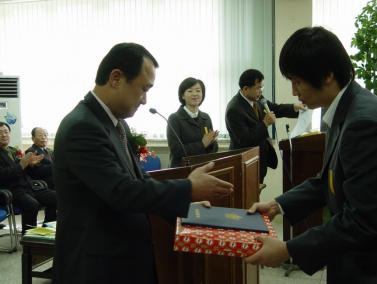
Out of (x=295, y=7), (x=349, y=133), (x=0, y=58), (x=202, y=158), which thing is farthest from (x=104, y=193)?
(x=0, y=58)

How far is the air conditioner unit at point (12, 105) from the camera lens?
5980mm

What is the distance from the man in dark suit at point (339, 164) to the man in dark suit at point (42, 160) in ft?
13.4

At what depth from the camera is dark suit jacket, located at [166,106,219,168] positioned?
3.69 m

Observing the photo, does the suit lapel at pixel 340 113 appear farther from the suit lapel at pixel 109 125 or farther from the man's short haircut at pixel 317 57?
the suit lapel at pixel 109 125

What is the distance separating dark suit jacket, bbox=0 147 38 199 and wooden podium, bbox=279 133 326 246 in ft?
8.62

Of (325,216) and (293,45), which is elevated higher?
(293,45)

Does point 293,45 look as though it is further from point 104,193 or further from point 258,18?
point 258,18

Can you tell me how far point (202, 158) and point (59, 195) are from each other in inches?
53.8

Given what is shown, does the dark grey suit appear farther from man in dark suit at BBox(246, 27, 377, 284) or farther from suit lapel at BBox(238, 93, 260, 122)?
man in dark suit at BBox(246, 27, 377, 284)

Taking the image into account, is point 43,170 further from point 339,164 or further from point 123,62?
point 339,164

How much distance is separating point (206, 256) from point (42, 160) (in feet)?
11.5

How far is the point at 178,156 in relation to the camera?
3646mm

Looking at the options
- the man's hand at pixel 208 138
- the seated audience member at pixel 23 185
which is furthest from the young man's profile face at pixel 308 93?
the seated audience member at pixel 23 185

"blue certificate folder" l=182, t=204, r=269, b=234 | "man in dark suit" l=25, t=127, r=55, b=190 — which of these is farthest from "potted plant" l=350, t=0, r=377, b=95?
"man in dark suit" l=25, t=127, r=55, b=190
